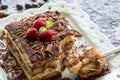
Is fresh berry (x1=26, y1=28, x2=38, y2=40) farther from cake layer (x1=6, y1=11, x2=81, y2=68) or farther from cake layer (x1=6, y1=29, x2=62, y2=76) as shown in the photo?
cake layer (x1=6, y1=29, x2=62, y2=76)

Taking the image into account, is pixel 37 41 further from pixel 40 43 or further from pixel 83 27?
pixel 83 27

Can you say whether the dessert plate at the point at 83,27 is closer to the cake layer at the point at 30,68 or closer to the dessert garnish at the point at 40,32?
the cake layer at the point at 30,68

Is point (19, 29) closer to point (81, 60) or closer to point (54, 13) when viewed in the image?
point (54, 13)

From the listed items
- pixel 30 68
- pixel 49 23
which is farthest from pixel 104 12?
pixel 30 68

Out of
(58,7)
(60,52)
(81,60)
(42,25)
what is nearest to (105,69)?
(81,60)

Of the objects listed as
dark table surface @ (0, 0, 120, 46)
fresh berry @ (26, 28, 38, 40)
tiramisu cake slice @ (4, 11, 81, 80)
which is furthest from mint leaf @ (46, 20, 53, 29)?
dark table surface @ (0, 0, 120, 46)

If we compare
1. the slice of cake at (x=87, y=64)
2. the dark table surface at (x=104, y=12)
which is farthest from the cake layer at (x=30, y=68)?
the dark table surface at (x=104, y=12)
